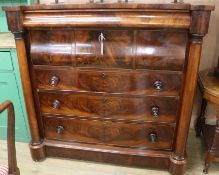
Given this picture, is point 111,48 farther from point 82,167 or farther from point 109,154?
point 82,167

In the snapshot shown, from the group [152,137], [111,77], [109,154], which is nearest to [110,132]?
[109,154]

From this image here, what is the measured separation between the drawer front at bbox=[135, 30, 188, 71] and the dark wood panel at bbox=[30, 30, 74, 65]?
43cm

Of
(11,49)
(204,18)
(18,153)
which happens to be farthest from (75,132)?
(204,18)

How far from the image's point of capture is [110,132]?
1.62 metres

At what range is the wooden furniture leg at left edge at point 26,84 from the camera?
1.36 m

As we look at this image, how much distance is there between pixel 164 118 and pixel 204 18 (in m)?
0.66

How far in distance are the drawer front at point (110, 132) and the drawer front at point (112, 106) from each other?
2.5 inches

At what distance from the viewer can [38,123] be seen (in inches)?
66.8

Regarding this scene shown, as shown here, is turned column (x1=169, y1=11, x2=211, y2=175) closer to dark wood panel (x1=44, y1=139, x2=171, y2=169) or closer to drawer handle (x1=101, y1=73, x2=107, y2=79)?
dark wood panel (x1=44, y1=139, x2=171, y2=169)

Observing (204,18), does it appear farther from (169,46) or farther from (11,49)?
(11,49)

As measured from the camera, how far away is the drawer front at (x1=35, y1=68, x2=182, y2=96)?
140cm

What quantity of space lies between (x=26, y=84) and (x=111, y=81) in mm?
577

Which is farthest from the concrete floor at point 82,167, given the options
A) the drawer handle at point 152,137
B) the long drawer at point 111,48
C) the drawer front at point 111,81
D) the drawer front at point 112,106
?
the long drawer at point 111,48

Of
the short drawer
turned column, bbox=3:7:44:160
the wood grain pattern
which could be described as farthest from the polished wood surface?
the short drawer
